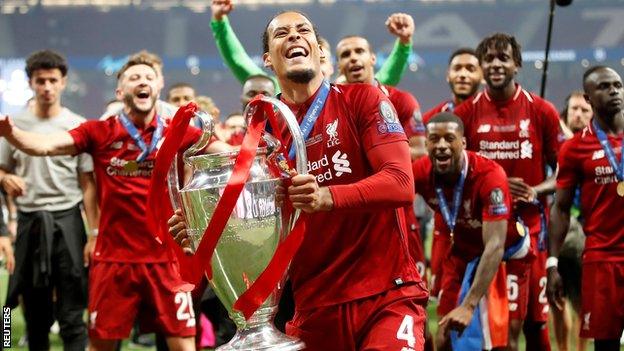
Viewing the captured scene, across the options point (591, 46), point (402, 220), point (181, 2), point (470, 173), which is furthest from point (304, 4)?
point (402, 220)

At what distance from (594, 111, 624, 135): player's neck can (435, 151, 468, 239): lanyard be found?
0.82m

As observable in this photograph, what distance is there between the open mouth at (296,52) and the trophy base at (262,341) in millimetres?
938

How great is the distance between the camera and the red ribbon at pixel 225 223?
286 centimetres

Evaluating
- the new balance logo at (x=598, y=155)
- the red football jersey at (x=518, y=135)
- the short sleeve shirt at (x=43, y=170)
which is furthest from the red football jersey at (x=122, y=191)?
the new balance logo at (x=598, y=155)

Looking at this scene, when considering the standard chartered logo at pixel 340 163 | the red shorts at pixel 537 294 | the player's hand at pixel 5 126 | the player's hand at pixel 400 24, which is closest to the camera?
the standard chartered logo at pixel 340 163

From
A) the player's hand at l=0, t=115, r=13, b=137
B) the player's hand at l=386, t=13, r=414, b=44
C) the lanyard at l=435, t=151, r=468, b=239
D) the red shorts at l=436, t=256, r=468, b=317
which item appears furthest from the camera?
the player's hand at l=386, t=13, r=414, b=44

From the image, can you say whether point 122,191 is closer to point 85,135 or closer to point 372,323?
point 85,135

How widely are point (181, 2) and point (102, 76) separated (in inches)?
124

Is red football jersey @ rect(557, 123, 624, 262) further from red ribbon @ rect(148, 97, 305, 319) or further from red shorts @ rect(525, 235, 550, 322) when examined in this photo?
red ribbon @ rect(148, 97, 305, 319)

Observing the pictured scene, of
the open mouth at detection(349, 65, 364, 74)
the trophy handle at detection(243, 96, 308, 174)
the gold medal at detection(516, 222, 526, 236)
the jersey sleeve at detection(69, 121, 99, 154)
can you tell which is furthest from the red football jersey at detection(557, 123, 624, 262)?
the trophy handle at detection(243, 96, 308, 174)

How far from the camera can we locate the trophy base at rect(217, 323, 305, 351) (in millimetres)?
3055

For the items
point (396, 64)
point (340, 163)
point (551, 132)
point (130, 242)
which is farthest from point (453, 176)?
point (340, 163)

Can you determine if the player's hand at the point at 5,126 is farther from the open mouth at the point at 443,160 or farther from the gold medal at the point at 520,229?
the gold medal at the point at 520,229

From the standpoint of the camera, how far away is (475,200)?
5863 millimetres
